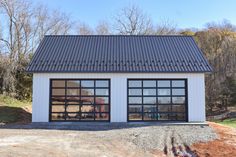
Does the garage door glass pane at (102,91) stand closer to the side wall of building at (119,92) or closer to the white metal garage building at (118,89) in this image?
the white metal garage building at (118,89)

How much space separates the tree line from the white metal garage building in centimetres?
601

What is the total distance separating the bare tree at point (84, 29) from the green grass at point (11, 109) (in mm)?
17552

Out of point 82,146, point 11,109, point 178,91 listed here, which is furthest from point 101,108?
point 11,109

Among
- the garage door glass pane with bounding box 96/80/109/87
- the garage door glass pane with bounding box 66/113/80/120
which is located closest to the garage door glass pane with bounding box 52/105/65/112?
the garage door glass pane with bounding box 66/113/80/120

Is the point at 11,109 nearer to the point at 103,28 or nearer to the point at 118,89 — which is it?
the point at 118,89

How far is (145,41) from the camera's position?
832 inches

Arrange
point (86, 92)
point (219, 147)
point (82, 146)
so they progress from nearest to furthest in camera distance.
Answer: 1. point (82, 146)
2. point (219, 147)
3. point (86, 92)

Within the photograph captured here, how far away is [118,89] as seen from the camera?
17.9 metres

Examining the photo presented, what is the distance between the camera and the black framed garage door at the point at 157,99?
18047 millimetres

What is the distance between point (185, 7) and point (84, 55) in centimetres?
1422

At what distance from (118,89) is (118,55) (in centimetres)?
241

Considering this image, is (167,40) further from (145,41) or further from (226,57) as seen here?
(226,57)

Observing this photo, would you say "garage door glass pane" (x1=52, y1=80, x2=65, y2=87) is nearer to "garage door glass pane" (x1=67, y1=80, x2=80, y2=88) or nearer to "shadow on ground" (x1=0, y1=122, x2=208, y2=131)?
"garage door glass pane" (x1=67, y1=80, x2=80, y2=88)

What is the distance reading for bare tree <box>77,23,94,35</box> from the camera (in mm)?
42109
